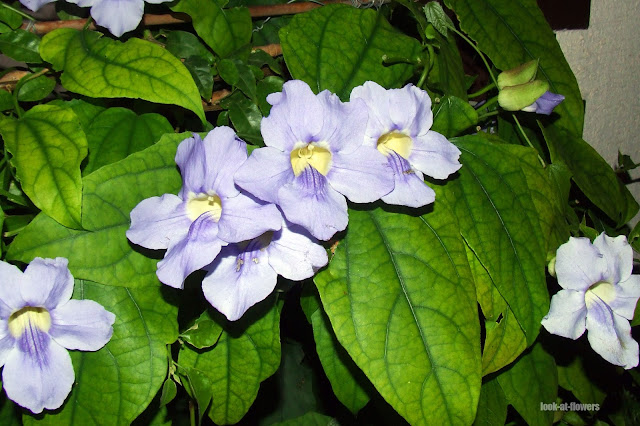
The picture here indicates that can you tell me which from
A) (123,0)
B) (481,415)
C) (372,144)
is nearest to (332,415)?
(481,415)

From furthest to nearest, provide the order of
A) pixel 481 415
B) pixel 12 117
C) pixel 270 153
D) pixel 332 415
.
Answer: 1. pixel 332 415
2. pixel 481 415
3. pixel 12 117
4. pixel 270 153

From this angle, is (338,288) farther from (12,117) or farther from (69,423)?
(12,117)

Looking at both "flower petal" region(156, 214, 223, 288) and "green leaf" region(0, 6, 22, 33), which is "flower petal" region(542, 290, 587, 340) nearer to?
"flower petal" region(156, 214, 223, 288)

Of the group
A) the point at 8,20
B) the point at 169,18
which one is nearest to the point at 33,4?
the point at 8,20

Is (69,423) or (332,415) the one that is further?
(332,415)

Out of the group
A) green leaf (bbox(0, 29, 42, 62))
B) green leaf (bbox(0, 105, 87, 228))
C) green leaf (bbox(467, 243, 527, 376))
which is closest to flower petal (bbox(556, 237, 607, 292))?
green leaf (bbox(467, 243, 527, 376))

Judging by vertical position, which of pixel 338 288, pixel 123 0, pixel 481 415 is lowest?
pixel 481 415
